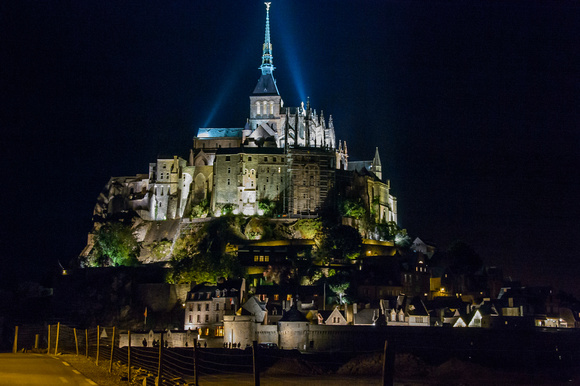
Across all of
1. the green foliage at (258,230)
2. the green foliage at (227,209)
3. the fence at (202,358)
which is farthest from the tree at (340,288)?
the green foliage at (227,209)

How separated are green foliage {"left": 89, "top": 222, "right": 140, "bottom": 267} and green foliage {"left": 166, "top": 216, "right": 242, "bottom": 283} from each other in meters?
4.93

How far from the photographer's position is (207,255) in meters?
67.7

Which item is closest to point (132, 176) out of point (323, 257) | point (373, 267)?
point (323, 257)

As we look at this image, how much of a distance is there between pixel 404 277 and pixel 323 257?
8.80 m

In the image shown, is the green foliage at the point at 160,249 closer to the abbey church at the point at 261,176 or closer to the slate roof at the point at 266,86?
the abbey church at the point at 261,176

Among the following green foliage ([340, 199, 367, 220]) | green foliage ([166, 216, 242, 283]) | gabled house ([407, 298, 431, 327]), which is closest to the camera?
gabled house ([407, 298, 431, 327])

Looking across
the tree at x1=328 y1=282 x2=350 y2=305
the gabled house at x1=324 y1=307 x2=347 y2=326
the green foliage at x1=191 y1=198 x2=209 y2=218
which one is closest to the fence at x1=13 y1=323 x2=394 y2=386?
the gabled house at x1=324 y1=307 x2=347 y2=326

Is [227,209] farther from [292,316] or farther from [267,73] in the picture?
[292,316]

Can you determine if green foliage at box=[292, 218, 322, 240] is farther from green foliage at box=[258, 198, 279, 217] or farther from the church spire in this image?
the church spire

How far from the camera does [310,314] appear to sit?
54.0 metres

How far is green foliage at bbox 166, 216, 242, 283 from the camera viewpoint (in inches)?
2547

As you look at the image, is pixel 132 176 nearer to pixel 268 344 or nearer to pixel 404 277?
pixel 404 277

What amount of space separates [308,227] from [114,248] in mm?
20991

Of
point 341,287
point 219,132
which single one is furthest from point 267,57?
point 341,287
